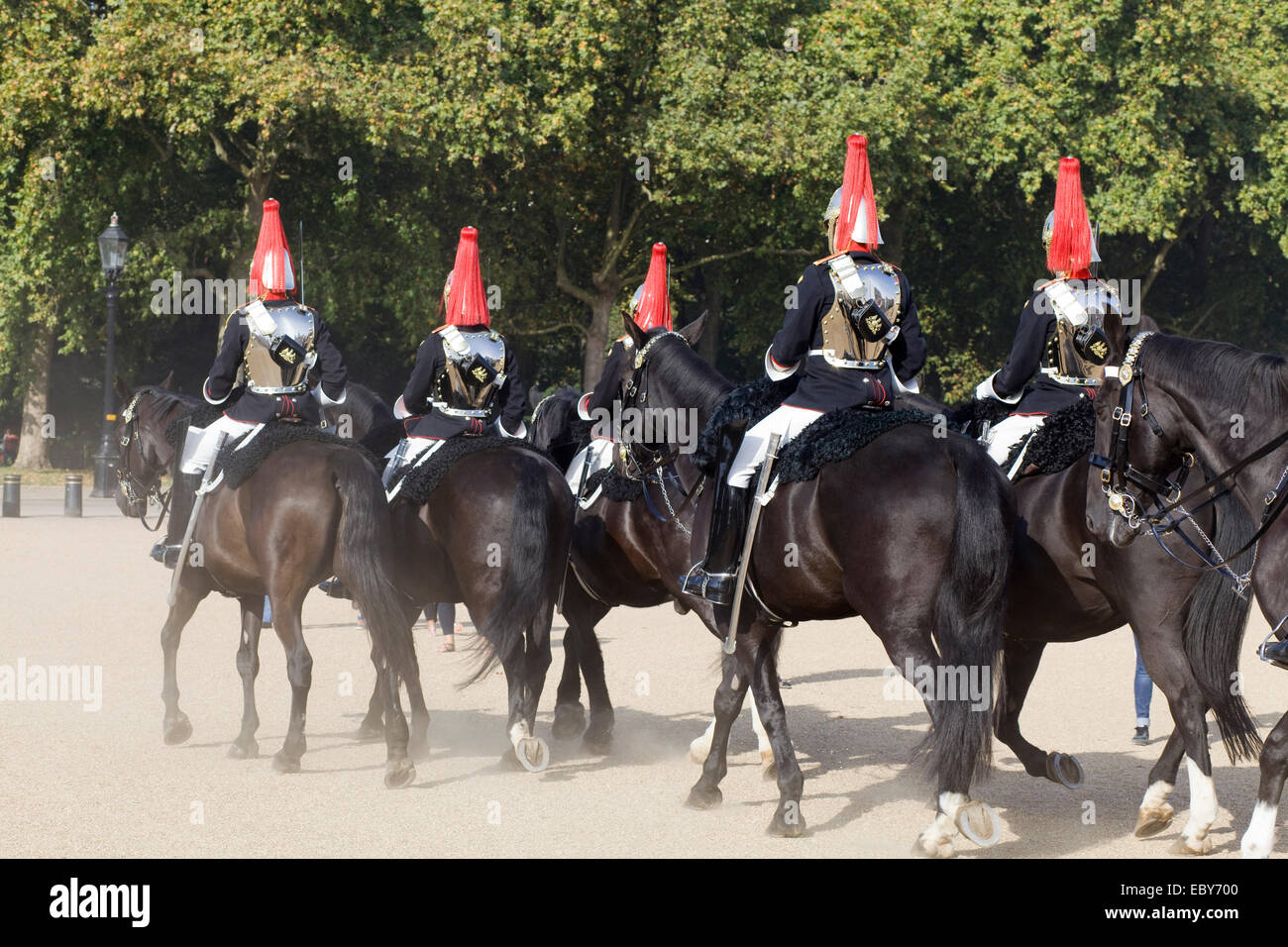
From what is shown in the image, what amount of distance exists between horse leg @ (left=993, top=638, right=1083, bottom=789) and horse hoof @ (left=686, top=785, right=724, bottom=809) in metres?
1.44

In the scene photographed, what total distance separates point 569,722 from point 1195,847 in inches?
161

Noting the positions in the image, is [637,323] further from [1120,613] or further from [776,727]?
[1120,613]

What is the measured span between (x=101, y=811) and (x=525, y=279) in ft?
81.9

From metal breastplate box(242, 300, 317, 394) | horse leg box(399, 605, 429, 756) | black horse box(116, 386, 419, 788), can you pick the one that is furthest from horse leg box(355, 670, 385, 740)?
metal breastplate box(242, 300, 317, 394)

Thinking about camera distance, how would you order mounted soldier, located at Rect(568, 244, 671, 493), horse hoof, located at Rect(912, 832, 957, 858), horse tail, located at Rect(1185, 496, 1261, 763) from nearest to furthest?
horse hoof, located at Rect(912, 832, 957, 858), horse tail, located at Rect(1185, 496, 1261, 763), mounted soldier, located at Rect(568, 244, 671, 493)

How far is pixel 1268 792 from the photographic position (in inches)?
247

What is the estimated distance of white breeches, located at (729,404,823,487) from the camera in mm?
7277

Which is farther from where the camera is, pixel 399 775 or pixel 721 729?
pixel 399 775

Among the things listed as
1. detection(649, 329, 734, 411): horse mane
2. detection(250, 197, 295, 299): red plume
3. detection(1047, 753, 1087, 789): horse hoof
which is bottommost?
detection(1047, 753, 1087, 789): horse hoof

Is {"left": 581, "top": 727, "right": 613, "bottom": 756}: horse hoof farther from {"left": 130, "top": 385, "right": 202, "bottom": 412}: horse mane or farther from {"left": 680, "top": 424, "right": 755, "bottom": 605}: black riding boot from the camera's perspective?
{"left": 130, "top": 385, "right": 202, "bottom": 412}: horse mane

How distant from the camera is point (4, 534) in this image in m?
22.5

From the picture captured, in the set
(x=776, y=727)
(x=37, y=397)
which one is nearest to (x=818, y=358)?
(x=776, y=727)

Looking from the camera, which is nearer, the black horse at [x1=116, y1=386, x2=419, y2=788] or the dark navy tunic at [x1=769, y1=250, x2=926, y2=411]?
the dark navy tunic at [x1=769, y1=250, x2=926, y2=411]
